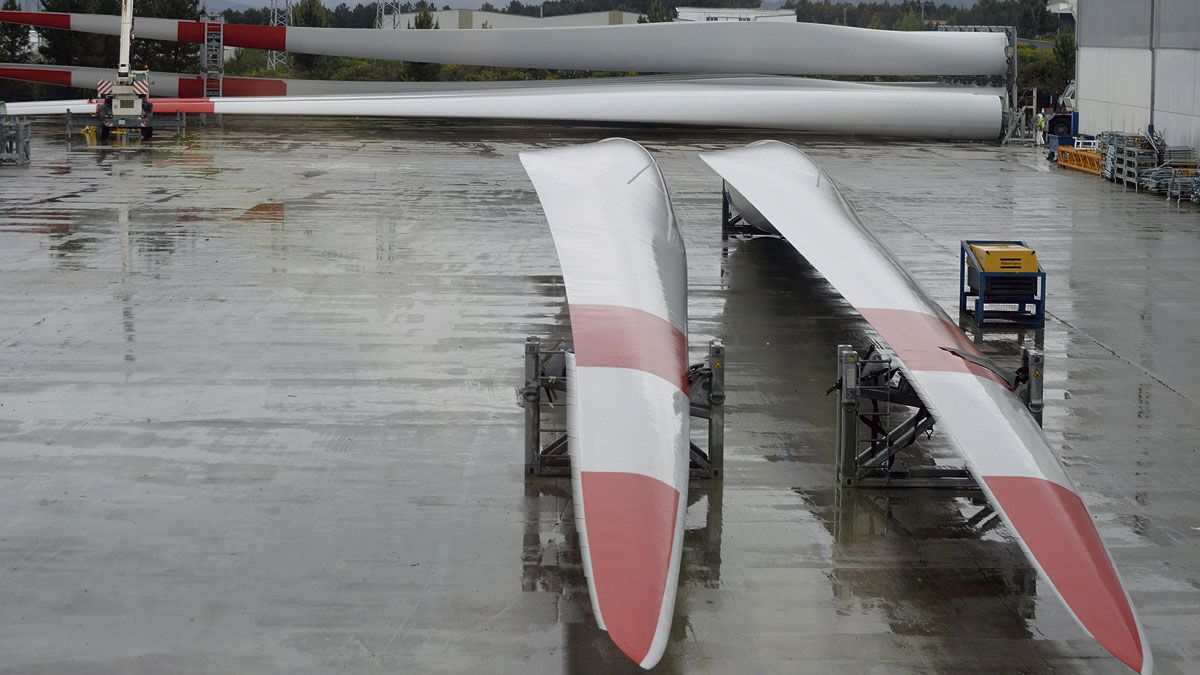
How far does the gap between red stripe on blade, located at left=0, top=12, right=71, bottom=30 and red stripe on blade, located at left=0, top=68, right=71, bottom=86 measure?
186 cm

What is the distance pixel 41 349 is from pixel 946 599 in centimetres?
1059

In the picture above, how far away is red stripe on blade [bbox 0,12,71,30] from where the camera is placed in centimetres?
5087

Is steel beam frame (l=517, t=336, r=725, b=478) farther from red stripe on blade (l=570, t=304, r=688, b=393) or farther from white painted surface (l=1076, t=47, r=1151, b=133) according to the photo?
white painted surface (l=1076, t=47, r=1151, b=133)

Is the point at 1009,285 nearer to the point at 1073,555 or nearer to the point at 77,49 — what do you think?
the point at 1073,555

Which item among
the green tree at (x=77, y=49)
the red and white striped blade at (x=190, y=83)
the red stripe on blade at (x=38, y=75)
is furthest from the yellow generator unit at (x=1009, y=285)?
the green tree at (x=77, y=49)

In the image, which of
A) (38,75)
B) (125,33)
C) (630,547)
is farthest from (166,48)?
(630,547)

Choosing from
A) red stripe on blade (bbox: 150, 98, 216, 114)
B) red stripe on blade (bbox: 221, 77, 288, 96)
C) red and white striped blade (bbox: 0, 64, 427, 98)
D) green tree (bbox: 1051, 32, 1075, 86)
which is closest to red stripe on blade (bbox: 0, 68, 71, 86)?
red and white striped blade (bbox: 0, 64, 427, 98)

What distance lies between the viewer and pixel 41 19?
51500 mm

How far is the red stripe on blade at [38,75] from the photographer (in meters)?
51.6

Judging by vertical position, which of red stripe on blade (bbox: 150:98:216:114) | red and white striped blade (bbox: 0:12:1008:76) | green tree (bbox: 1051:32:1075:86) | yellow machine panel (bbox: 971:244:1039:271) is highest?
green tree (bbox: 1051:32:1075:86)

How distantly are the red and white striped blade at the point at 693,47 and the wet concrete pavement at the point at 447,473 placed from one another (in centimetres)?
2474

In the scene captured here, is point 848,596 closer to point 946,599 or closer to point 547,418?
point 946,599

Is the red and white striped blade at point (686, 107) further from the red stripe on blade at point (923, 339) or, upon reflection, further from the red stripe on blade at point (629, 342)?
the red stripe on blade at point (629, 342)

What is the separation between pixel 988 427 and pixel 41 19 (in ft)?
167
